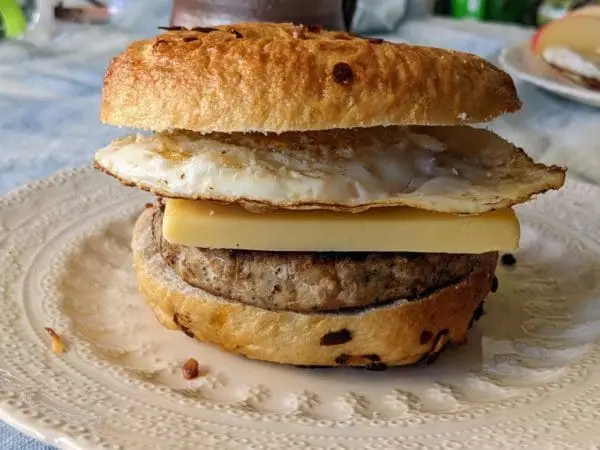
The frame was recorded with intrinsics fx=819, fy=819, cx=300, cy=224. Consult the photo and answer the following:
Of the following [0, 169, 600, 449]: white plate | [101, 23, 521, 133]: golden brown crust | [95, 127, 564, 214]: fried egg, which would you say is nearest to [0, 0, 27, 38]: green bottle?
[0, 169, 600, 449]: white plate

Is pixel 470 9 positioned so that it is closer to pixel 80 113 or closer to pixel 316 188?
pixel 80 113

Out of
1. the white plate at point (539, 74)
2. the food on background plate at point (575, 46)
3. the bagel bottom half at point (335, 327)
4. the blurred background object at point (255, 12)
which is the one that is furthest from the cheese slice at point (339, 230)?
the food on background plate at point (575, 46)

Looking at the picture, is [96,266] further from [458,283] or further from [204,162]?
[458,283]

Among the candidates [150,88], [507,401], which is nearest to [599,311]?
[507,401]

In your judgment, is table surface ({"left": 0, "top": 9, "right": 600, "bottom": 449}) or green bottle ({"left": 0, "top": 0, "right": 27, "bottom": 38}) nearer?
table surface ({"left": 0, "top": 9, "right": 600, "bottom": 449})

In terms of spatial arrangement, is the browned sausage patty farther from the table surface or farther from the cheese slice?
the table surface

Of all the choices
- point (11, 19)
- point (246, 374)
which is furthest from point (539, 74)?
point (11, 19)
